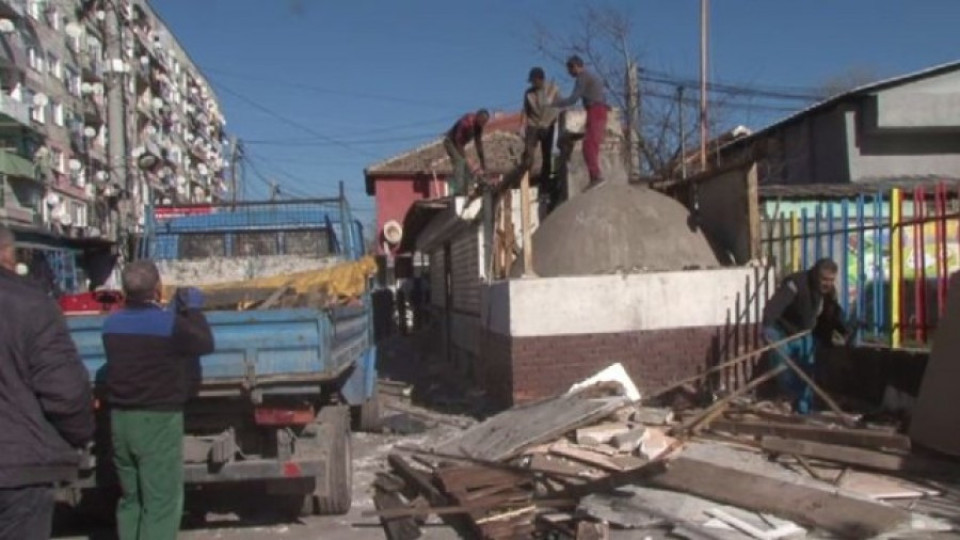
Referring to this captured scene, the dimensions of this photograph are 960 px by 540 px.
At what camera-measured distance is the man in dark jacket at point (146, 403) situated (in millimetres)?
6441

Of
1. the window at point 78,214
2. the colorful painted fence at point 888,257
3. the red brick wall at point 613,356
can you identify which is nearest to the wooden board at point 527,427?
the red brick wall at point 613,356

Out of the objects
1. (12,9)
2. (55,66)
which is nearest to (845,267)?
(12,9)

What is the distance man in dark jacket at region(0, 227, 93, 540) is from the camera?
3.85 m

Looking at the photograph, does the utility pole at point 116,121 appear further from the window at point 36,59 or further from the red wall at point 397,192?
the red wall at point 397,192

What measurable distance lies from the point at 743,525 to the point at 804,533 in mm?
386

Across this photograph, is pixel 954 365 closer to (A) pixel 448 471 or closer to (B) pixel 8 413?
(A) pixel 448 471

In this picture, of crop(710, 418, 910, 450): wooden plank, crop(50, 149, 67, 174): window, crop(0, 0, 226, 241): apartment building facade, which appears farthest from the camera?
crop(50, 149, 67, 174): window

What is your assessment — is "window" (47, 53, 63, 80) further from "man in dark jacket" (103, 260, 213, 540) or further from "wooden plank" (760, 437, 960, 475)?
"wooden plank" (760, 437, 960, 475)

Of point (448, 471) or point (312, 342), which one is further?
point (448, 471)

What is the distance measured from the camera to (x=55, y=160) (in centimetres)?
5178

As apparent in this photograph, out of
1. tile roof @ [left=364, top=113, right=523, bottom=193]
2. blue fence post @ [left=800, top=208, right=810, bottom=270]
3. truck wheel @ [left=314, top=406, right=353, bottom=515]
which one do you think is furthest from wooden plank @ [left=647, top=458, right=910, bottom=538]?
tile roof @ [left=364, top=113, right=523, bottom=193]

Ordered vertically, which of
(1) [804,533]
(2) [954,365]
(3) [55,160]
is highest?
(3) [55,160]

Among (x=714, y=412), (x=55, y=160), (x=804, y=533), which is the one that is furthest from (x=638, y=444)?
(x=55, y=160)

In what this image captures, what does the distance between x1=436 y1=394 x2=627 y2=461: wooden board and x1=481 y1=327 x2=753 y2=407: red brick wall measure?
1.15 m
